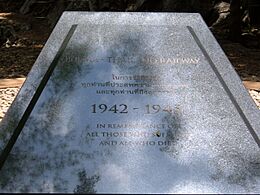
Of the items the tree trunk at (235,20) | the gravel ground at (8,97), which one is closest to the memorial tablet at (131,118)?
the gravel ground at (8,97)

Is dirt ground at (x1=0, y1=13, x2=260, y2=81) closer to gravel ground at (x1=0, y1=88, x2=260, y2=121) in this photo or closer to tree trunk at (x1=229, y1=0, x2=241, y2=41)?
tree trunk at (x1=229, y1=0, x2=241, y2=41)

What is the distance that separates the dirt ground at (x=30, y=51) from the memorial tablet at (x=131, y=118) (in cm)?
359

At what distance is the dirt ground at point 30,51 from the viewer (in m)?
7.43

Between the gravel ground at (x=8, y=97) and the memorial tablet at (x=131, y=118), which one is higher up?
the memorial tablet at (x=131, y=118)

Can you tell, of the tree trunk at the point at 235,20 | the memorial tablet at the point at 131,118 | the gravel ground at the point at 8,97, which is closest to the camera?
the memorial tablet at the point at 131,118

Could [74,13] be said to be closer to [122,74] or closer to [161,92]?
[122,74]

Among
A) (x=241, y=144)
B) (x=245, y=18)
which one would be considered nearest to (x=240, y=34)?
(x=245, y=18)

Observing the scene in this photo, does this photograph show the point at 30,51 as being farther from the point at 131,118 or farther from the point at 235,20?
the point at 131,118

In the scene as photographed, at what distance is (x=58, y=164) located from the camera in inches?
104

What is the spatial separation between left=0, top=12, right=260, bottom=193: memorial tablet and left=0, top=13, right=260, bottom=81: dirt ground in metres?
3.59

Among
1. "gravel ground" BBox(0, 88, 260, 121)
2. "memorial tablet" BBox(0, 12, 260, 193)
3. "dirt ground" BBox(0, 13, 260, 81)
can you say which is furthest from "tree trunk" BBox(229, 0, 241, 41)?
"memorial tablet" BBox(0, 12, 260, 193)

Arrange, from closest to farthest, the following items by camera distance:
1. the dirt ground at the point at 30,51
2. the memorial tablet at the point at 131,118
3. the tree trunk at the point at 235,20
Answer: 1. the memorial tablet at the point at 131,118
2. the dirt ground at the point at 30,51
3. the tree trunk at the point at 235,20

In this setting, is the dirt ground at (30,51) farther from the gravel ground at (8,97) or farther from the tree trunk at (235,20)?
the gravel ground at (8,97)

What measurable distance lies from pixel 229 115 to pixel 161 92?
44 cm
